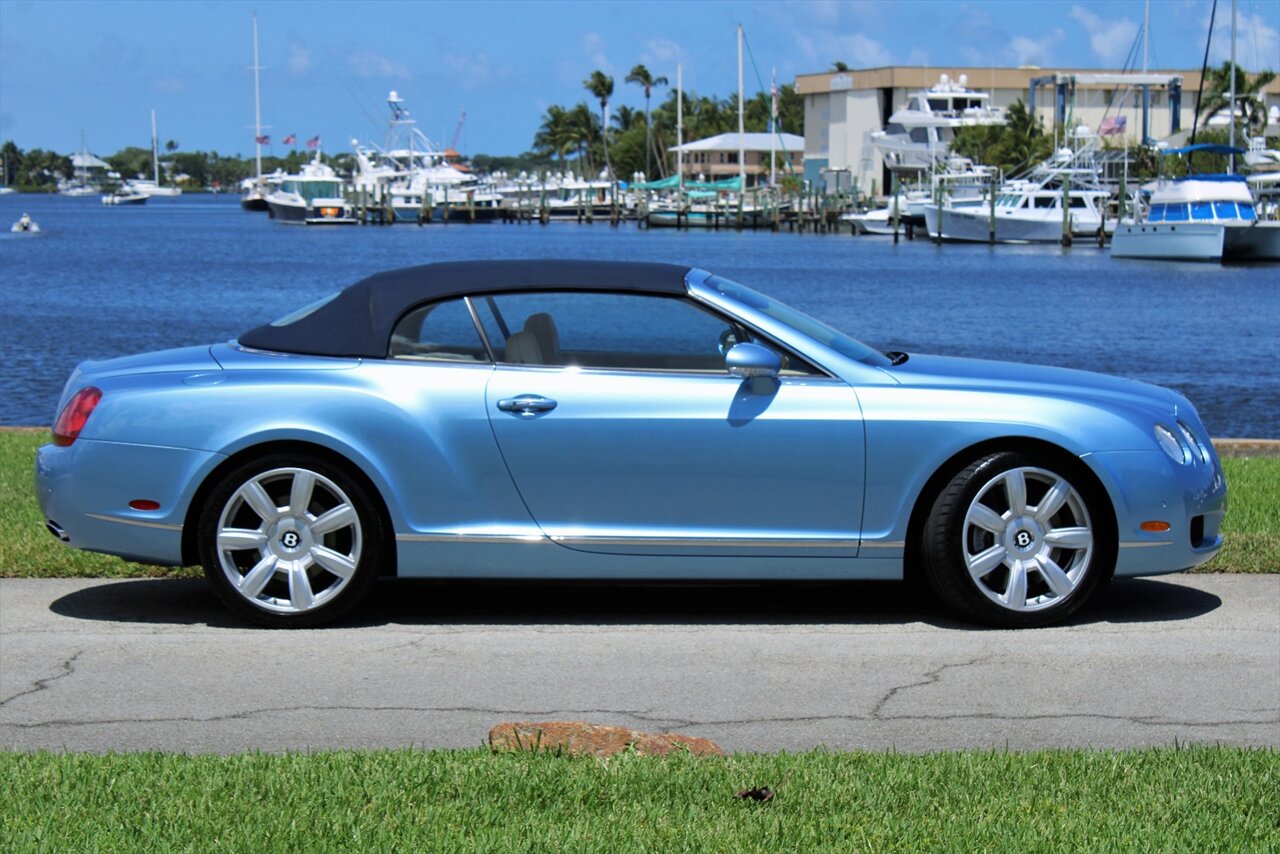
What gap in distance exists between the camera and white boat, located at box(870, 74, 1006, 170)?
110m

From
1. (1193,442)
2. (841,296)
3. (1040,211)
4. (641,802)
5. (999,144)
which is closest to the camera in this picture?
(641,802)

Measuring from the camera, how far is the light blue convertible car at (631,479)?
6680 mm

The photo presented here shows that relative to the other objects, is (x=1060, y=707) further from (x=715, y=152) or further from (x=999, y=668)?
(x=715, y=152)

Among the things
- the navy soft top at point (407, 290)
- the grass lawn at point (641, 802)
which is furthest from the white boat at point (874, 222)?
the grass lawn at point (641, 802)

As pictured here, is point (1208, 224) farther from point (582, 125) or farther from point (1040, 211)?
point (582, 125)

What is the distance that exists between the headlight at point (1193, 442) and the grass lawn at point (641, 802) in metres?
2.24

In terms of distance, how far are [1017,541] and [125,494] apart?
11.9ft

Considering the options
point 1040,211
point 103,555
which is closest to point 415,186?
point 1040,211

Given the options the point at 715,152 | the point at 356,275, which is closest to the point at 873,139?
the point at 715,152

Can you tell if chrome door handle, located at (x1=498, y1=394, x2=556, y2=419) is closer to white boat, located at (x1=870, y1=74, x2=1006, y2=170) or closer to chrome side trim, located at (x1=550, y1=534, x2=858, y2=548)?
chrome side trim, located at (x1=550, y1=534, x2=858, y2=548)

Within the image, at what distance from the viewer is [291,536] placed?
6730 millimetres

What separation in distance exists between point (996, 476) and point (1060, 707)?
126 centimetres

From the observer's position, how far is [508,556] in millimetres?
6746

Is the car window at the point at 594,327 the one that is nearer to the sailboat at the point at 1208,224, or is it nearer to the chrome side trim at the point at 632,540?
the chrome side trim at the point at 632,540
